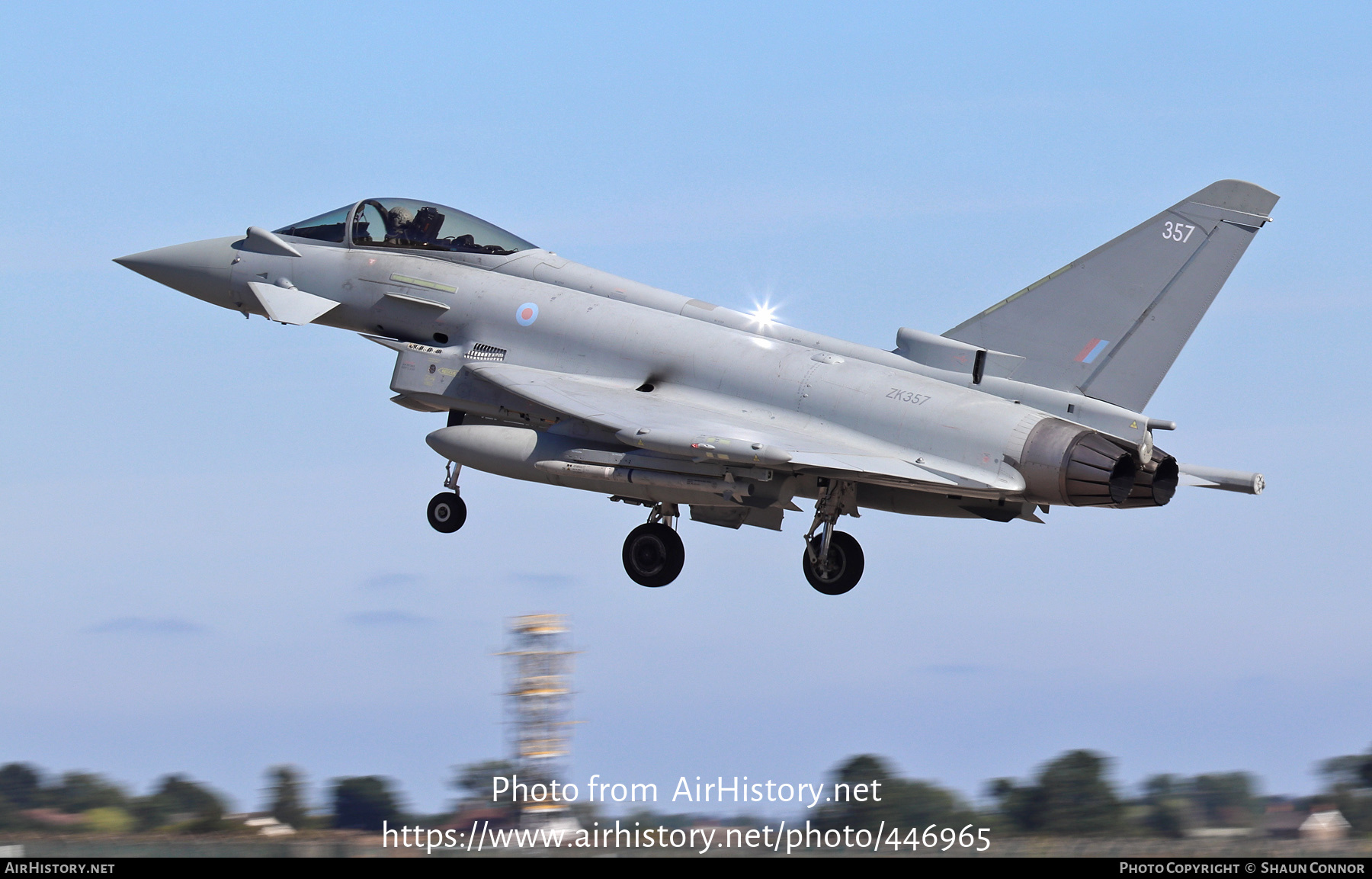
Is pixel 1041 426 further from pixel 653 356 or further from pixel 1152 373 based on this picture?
pixel 653 356

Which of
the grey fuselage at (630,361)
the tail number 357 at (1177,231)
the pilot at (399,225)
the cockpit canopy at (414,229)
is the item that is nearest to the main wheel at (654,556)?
the grey fuselage at (630,361)

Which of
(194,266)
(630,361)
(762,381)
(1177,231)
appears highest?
(194,266)

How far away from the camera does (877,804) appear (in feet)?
112

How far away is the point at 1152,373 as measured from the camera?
56.2ft

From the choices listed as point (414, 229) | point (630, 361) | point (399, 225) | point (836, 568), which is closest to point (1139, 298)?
point (836, 568)

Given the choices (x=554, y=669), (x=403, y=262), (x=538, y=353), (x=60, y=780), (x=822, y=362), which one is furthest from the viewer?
(x=60, y=780)

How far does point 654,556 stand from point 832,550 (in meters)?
2.19

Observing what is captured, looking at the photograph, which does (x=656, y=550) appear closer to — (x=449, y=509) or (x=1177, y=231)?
(x=449, y=509)

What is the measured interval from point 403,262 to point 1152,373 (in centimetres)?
966

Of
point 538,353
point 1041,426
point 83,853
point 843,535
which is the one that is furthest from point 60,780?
point 1041,426

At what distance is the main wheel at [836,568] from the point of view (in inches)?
743

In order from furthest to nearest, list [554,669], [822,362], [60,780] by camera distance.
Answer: [60,780] → [554,669] → [822,362]

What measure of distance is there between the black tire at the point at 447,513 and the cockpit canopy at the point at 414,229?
3.28 metres
